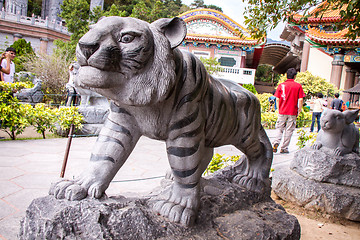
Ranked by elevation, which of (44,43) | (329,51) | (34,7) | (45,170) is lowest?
(45,170)

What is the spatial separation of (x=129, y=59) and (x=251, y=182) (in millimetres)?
1455

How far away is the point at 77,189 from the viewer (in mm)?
1435

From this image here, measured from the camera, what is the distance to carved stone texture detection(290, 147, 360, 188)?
358cm

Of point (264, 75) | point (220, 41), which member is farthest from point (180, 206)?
point (264, 75)

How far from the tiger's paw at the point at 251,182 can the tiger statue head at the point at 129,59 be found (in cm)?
123

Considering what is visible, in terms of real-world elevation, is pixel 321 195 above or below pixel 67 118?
below

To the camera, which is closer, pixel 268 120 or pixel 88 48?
pixel 88 48

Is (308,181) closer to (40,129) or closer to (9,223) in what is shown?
(9,223)

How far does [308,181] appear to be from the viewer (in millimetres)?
3682

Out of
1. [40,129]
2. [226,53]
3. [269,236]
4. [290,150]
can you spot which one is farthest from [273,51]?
[269,236]

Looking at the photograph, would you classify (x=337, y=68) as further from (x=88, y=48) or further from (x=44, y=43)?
(x=44, y=43)

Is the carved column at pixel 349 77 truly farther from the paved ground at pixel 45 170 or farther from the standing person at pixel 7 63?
the standing person at pixel 7 63

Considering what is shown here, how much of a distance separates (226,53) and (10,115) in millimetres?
16206

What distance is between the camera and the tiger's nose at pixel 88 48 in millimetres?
1184
